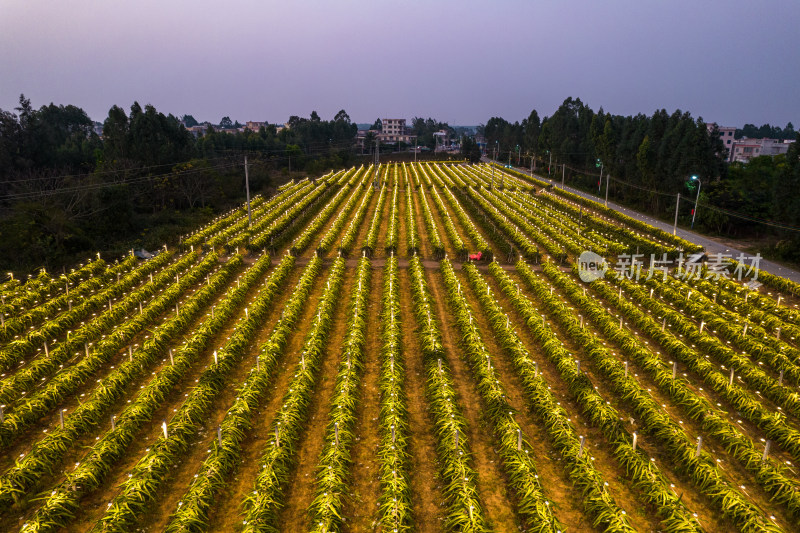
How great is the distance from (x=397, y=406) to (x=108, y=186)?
1183 inches

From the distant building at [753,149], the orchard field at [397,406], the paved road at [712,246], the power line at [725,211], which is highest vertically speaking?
the distant building at [753,149]

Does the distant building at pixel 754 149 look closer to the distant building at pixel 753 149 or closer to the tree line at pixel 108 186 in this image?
the distant building at pixel 753 149

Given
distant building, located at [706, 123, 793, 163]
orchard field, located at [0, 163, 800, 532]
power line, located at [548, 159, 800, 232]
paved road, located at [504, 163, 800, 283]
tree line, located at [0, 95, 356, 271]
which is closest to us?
orchard field, located at [0, 163, 800, 532]

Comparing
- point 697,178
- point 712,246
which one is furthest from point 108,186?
point 697,178

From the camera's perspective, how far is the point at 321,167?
229ft

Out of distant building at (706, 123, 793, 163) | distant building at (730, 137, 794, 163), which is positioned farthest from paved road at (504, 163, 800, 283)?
distant building at (730, 137, 794, 163)

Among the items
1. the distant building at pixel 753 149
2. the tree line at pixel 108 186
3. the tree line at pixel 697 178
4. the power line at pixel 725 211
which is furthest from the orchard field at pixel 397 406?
the distant building at pixel 753 149

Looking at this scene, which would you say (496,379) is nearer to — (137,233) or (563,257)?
(563,257)

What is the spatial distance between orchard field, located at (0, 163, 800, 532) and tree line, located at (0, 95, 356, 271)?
337 inches

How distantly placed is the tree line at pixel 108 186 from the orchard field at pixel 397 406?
28.0 feet

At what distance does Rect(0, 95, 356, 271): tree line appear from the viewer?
25.3 m

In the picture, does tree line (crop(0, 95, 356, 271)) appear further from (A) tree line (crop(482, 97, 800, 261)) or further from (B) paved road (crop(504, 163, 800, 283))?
(A) tree line (crop(482, 97, 800, 261))

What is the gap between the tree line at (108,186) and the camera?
2528cm

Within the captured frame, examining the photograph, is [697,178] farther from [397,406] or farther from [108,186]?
[108,186]
